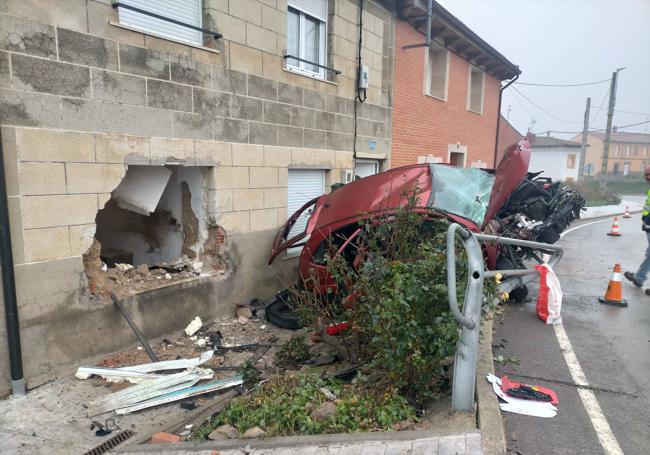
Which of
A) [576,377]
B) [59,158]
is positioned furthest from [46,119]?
[576,377]

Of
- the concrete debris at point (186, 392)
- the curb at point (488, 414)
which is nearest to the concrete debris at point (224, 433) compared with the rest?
the concrete debris at point (186, 392)

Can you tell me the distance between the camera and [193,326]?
5750 millimetres

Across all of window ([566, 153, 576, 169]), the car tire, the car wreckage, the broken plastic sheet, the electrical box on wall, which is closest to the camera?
the broken plastic sheet

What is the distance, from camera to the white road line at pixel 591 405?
304 centimetres

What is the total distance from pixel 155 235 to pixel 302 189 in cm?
256

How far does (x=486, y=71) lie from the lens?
1481cm

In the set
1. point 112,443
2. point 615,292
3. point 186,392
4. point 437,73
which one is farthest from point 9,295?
point 437,73

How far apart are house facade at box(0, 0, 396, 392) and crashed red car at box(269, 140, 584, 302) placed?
1.09 m

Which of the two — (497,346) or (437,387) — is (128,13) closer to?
(437,387)

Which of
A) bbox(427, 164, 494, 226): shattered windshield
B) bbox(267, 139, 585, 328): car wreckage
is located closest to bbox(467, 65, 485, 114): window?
bbox(267, 139, 585, 328): car wreckage

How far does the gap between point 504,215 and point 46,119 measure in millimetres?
5855

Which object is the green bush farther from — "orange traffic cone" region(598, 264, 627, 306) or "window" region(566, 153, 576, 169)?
"window" region(566, 153, 576, 169)

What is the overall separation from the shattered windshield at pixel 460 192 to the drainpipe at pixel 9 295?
420cm

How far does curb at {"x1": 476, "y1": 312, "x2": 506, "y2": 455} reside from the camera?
2.78m
